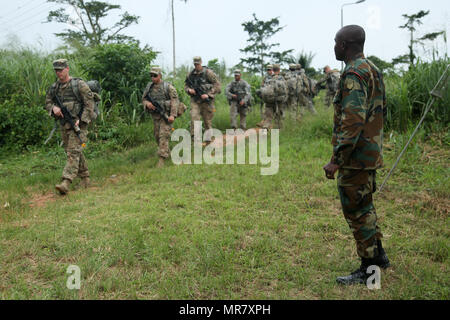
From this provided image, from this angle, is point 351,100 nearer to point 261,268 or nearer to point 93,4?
point 261,268

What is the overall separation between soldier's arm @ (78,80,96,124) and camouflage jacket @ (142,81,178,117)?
133 centimetres

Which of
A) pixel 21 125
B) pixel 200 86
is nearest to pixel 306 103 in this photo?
pixel 200 86

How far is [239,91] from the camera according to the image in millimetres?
10461

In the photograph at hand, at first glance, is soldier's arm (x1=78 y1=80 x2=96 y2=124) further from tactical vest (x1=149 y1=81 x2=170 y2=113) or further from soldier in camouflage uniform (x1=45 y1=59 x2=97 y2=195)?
tactical vest (x1=149 y1=81 x2=170 y2=113)

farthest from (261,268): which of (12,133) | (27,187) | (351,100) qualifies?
(12,133)

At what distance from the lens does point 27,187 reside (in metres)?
6.10

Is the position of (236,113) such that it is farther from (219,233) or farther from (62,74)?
(219,233)

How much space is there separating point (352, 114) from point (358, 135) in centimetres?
16

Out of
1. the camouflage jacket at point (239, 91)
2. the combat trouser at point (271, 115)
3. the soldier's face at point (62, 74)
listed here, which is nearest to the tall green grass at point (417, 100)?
the combat trouser at point (271, 115)

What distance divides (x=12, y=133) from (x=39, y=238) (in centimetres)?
557

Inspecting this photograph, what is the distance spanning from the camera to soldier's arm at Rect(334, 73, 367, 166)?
2576mm

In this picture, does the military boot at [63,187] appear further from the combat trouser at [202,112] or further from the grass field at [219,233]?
the combat trouser at [202,112]

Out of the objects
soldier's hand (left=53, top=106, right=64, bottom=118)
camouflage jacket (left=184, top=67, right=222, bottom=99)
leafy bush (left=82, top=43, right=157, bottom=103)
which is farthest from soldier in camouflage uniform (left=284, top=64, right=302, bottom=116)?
soldier's hand (left=53, top=106, right=64, bottom=118)
